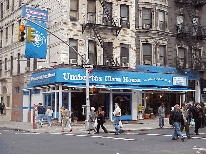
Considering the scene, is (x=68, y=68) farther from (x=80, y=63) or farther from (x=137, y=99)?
(x=137, y=99)

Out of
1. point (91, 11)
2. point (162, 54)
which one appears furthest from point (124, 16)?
point (162, 54)

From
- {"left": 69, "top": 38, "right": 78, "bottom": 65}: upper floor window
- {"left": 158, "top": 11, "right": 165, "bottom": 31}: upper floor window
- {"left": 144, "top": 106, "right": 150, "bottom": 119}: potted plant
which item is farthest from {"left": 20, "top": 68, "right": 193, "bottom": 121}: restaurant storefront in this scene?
{"left": 158, "top": 11, "right": 165, "bottom": 31}: upper floor window

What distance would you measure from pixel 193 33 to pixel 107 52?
9870 millimetres

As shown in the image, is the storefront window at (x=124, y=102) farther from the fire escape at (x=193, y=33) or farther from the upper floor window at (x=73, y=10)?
the upper floor window at (x=73, y=10)

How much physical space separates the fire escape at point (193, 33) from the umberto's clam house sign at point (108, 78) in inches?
71.6

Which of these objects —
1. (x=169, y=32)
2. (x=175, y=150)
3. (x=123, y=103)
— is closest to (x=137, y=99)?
(x=123, y=103)

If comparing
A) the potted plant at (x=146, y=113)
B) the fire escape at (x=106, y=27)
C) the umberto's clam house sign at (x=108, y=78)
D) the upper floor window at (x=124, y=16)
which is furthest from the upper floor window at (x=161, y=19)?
the potted plant at (x=146, y=113)

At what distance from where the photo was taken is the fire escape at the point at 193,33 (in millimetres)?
36781

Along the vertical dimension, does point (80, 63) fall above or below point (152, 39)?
below

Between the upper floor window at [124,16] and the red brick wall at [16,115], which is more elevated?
the upper floor window at [124,16]

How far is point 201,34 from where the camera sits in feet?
123

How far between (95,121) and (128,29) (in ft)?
43.8

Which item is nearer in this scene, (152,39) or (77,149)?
(77,149)

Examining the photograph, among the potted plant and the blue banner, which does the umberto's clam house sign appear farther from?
the potted plant
